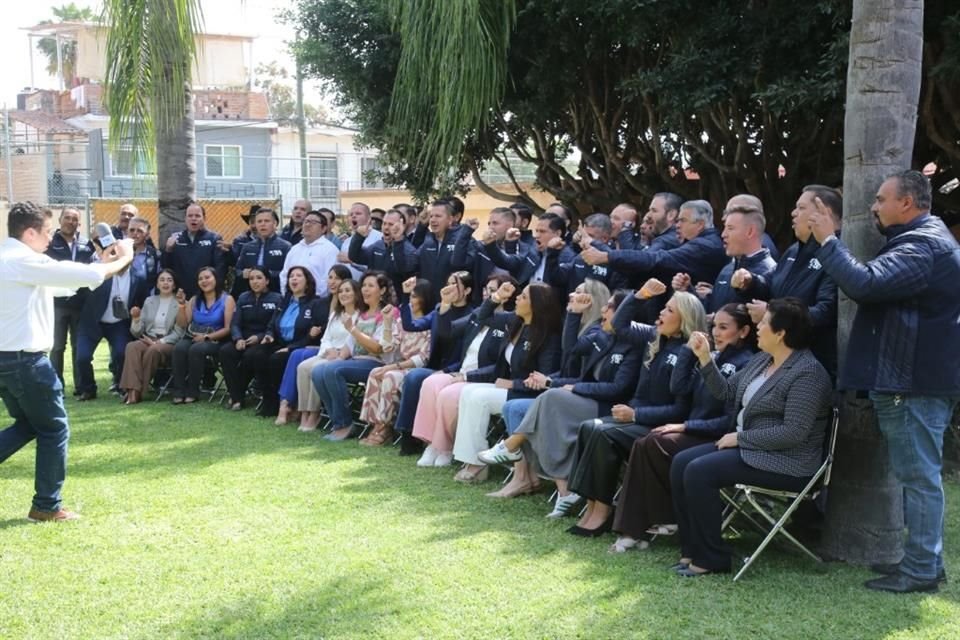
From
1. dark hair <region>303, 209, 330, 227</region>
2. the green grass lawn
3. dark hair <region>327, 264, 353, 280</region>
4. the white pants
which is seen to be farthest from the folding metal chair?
dark hair <region>303, 209, 330, 227</region>

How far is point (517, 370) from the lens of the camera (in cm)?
804

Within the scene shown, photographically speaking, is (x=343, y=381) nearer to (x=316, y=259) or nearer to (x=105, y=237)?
Answer: (x=316, y=259)

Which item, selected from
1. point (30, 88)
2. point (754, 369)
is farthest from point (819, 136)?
point (30, 88)

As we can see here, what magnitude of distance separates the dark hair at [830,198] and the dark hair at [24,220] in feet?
14.6


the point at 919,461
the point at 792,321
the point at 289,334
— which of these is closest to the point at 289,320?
the point at 289,334

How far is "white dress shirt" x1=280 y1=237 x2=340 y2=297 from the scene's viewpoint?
37.7ft

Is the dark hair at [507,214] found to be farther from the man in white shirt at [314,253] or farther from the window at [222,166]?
the window at [222,166]

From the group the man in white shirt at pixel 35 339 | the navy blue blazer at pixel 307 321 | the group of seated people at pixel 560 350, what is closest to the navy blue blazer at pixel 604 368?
the group of seated people at pixel 560 350

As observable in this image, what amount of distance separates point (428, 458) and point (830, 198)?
12.9ft

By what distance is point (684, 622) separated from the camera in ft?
16.4

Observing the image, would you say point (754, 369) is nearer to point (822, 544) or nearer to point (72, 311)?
point (822, 544)

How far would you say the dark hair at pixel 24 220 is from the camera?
21.7 ft

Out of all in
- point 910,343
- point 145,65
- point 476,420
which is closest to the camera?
point 910,343

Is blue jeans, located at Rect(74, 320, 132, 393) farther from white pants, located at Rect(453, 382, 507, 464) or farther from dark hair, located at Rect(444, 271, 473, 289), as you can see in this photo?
white pants, located at Rect(453, 382, 507, 464)
